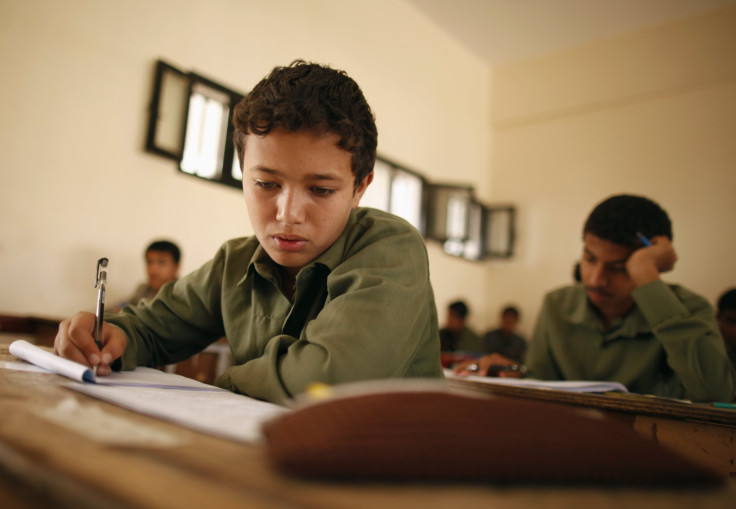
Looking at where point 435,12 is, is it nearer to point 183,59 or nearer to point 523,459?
point 183,59

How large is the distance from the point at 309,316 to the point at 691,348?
125 centimetres

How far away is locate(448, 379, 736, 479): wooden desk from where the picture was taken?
1.06 metres

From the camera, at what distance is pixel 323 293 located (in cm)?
104

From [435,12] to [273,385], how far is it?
18.8ft

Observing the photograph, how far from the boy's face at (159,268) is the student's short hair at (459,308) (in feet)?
10.2

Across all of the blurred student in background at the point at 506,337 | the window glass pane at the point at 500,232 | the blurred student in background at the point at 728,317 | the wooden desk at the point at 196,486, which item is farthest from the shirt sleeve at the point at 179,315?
the window glass pane at the point at 500,232

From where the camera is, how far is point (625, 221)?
6.41 ft

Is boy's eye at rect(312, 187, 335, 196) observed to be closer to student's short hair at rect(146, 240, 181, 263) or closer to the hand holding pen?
the hand holding pen

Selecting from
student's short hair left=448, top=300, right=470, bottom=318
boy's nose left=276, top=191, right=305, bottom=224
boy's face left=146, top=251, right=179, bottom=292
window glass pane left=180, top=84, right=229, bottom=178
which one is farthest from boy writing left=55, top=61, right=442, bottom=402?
student's short hair left=448, top=300, right=470, bottom=318

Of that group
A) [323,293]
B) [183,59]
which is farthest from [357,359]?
[183,59]

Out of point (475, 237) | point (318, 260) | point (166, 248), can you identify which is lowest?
point (318, 260)

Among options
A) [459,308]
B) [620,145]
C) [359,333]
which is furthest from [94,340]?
[620,145]

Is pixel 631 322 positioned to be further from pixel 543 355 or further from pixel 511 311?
pixel 511 311

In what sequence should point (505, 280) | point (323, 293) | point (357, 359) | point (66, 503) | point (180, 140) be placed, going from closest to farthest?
point (66, 503), point (357, 359), point (323, 293), point (180, 140), point (505, 280)
